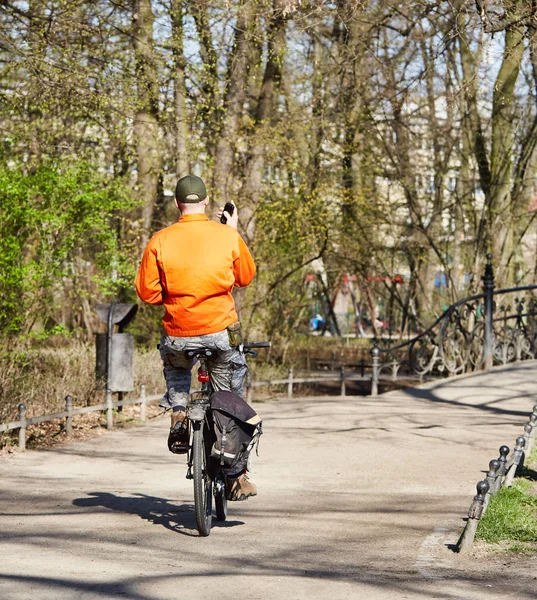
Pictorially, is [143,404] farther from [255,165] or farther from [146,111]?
[255,165]

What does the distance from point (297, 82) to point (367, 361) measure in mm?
8262

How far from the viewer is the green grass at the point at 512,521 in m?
6.99

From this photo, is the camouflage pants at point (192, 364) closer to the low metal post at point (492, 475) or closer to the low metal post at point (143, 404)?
the low metal post at point (492, 475)

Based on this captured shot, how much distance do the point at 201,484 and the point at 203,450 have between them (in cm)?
26

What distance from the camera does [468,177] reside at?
1021 inches

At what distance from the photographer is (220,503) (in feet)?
24.1

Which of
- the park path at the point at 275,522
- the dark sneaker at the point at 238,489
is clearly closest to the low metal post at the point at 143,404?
the park path at the point at 275,522

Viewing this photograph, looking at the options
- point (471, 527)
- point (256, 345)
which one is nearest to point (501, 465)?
point (471, 527)

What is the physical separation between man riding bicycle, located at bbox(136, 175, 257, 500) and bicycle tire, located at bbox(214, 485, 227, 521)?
1.43 ft

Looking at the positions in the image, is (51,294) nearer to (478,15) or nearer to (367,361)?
(478,15)

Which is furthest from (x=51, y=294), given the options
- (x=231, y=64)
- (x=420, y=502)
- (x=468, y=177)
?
(x=468, y=177)

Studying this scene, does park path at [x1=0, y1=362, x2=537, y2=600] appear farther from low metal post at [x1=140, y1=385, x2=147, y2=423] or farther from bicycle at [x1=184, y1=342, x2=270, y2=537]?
low metal post at [x1=140, y1=385, x2=147, y2=423]

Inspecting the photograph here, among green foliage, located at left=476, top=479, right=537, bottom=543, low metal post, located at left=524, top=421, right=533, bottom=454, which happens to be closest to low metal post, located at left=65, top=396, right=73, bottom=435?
low metal post, located at left=524, top=421, right=533, bottom=454

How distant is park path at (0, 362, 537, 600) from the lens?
5.63 m
